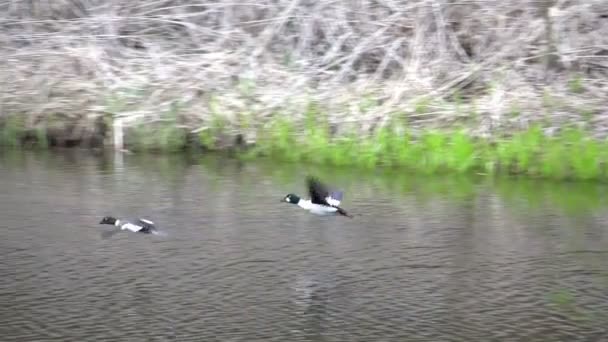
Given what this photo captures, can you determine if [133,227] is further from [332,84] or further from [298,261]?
[332,84]

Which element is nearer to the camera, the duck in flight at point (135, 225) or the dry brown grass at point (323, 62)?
the duck in flight at point (135, 225)

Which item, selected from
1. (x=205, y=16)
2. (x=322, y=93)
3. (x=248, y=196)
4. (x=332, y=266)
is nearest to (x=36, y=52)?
(x=205, y=16)

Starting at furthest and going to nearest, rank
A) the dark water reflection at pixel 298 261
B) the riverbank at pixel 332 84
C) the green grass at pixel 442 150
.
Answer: the riverbank at pixel 332 84 < the green grass at pixel 442 150 < the dark water reflection at pixel 298 261

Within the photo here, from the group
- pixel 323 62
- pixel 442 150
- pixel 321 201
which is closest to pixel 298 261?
pixel 321 201

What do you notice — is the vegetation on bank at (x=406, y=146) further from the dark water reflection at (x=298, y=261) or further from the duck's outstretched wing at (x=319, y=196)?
the duck's outstretched wing at (x=319, y=196)

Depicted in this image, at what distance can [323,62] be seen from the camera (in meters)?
13.7

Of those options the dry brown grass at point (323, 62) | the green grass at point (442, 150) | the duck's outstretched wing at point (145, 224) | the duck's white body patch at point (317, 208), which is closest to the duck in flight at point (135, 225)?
the duck's outstretched wing at point (145, 224)

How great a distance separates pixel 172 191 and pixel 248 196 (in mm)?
749

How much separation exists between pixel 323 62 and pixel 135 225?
204 inches

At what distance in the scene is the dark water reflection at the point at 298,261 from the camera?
7121 mm

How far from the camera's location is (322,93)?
13.1m

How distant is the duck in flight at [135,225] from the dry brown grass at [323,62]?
3805 millimetres

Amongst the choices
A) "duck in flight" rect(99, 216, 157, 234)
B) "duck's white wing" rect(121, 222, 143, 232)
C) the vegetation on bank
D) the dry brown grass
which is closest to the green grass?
the vegetation on bank

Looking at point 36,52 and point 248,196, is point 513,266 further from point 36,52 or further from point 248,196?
point 36,52
